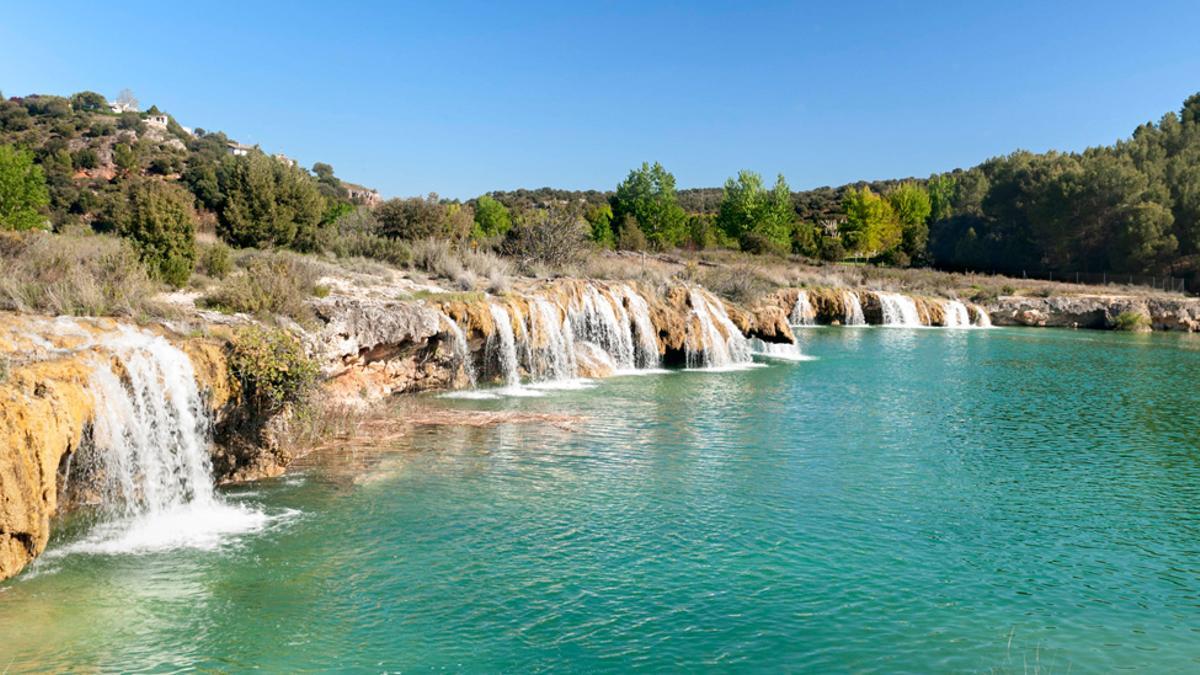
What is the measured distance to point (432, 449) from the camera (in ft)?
48.0

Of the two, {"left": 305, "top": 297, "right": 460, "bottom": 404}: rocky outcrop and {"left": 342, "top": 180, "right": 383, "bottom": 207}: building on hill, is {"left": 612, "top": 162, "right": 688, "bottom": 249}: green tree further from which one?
{"left": 305, "top": 297, "right": 460, "bottom": 404}: rocky outcrop

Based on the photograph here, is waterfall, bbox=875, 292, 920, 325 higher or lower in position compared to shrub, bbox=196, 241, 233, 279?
lower

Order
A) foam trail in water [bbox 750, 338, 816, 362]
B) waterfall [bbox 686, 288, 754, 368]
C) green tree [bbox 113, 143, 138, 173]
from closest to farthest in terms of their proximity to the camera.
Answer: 1. waterfall [bbox 686, 288, 754, 368]
2. foam trail in water [bbox 750, 338, 816, 362]
3. green tree [bbox 113, 143, 138, 173]

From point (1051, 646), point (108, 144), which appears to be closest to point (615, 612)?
point (1051, 646)

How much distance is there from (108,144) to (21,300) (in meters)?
69.5

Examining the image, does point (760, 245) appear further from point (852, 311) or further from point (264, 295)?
point (264, 295)

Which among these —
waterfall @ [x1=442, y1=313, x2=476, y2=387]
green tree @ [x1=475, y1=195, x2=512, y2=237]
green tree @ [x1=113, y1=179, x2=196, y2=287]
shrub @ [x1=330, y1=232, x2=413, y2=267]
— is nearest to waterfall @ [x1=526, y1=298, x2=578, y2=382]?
waterfall @ [x1=442, y1=313, x2=476, y2=387]

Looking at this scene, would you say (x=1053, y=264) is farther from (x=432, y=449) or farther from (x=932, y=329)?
(x=432, y=449)

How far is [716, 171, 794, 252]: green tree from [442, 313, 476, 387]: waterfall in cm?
6768

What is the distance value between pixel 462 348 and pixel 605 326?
6.61 m

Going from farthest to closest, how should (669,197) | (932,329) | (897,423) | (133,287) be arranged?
(669,197)
(932,329)
(897,423)
(133,287)

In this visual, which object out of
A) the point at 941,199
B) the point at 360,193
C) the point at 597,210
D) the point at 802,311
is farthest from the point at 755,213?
the point at 360,193

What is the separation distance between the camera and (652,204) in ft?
311

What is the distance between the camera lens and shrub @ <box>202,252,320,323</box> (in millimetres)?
15320
